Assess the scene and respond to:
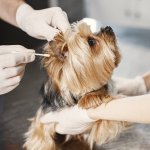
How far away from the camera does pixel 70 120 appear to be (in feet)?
3.29

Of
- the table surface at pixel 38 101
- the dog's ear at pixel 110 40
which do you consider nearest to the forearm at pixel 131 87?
the table surface at pixel 38 101

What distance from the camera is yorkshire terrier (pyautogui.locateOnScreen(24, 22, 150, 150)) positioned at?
96 centimetres

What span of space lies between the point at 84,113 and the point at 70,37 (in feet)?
0.66

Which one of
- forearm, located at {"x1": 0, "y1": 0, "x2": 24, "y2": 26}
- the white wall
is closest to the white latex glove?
forearm, located at {"x1": 0, "y1": 0, "x2": 24, "y2": 26}

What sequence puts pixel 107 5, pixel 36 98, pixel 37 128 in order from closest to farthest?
1. pixel 37 128
2. pixel 36 98
3. pixel 107 5

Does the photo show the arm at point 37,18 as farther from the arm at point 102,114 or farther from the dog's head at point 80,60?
the arm at point 102,114

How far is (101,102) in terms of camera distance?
0.97m

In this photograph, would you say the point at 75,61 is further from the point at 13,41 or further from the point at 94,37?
the point at 13,41

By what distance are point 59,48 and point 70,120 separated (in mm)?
198

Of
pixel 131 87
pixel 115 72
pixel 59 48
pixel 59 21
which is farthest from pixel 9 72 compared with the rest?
pixel 115 72

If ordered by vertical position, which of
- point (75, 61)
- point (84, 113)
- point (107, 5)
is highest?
point (75, 61)

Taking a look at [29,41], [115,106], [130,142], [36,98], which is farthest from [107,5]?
[115,106]

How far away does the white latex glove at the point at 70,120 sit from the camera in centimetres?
98

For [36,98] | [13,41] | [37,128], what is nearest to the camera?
[37,128]
